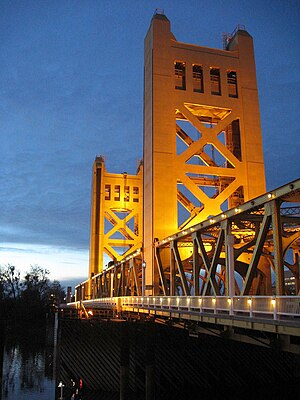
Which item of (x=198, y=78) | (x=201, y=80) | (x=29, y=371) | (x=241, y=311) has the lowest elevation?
(x=29, y=371)

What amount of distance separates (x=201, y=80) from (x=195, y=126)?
15.4 ft

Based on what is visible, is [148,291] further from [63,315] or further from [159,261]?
[63,315]

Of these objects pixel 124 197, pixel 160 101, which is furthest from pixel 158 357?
pixel 124 197

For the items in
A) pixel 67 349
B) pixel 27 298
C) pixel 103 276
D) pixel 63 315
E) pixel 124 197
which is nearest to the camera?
pixel 67 349

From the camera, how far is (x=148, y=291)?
3494cm

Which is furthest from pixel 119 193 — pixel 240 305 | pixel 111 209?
pixel 240 305

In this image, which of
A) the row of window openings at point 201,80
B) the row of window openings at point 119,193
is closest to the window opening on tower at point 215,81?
the row of window openings at point 201,80

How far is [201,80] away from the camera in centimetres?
4009

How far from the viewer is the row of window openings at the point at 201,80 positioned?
3981cm

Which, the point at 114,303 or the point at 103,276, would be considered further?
the point at 103,276

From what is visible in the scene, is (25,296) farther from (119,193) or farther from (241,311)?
(241,311)

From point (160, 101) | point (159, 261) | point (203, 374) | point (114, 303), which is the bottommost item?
point (203, 374)

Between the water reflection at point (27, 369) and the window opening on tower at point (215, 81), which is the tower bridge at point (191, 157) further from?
the water reflection at point (27, 369)

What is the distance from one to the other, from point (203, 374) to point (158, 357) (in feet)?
12.6
